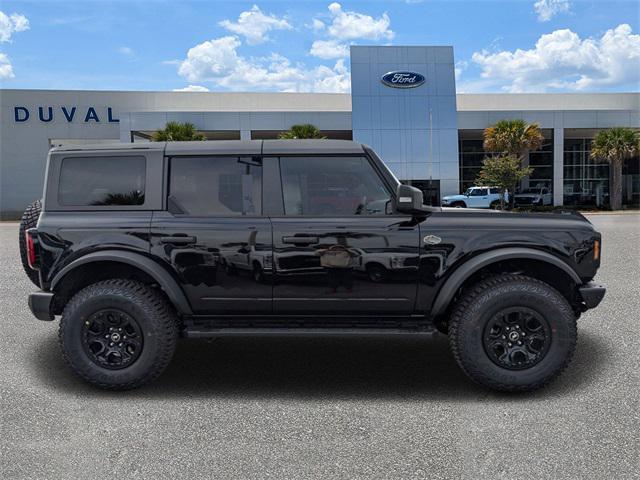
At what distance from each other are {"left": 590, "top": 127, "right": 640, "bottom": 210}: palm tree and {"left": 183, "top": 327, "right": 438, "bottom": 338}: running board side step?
36281mm

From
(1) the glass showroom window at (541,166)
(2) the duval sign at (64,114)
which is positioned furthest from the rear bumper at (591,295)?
(2) the duval sign at (64,114)

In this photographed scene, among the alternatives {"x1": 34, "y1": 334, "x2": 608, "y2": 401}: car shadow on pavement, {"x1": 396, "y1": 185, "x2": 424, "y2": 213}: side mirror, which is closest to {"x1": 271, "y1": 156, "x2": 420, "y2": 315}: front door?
{"x1": 396, "y1": 185, "x2": 424, "y2": 213}: side mirror

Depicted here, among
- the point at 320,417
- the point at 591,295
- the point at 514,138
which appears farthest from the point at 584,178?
the point at 320,417

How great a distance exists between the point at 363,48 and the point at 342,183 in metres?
33.3

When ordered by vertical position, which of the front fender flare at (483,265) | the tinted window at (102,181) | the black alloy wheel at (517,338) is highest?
the tinted window at (102,181)

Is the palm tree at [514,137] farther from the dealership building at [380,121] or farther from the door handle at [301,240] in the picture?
the door handle at [301,240]

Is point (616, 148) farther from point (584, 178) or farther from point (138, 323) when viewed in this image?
point (138, 323)

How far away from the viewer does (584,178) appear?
130 feet

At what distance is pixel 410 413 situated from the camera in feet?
11.7

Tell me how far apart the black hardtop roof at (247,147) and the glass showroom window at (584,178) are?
128 ft

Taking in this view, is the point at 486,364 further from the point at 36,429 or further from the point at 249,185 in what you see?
the point at 36,429

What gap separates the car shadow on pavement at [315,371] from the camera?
397 cm

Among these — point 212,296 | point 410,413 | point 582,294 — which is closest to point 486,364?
point 410,413

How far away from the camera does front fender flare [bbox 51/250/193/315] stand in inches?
154
